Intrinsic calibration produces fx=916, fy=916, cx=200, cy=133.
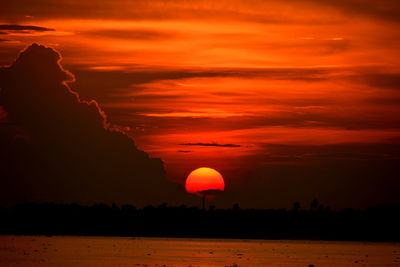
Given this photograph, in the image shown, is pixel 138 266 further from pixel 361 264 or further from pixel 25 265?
pixel 361 264

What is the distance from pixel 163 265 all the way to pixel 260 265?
11.8m

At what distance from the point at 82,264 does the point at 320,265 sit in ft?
84.0

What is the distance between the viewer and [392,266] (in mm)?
99125

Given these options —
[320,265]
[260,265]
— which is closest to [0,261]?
[260,265]

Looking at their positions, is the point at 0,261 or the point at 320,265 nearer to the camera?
the point at 0,261

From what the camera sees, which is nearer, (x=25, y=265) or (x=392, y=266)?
(x=25, y=265)

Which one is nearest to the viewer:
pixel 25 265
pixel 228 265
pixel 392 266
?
pixel 25 265

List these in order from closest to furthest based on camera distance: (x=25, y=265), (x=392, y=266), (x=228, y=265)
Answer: (x=25, y=265) → (x=228, y=265) → (x=392, y=266)

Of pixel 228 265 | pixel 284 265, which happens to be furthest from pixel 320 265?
pixel 228 265

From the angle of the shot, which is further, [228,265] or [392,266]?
[392,266]

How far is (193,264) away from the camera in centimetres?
9319

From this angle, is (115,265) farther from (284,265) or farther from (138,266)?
(284,265)

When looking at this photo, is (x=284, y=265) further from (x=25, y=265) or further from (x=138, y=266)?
(x=25, y=265)

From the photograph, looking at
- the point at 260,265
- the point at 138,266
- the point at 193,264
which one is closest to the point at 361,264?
the point at 260,265
